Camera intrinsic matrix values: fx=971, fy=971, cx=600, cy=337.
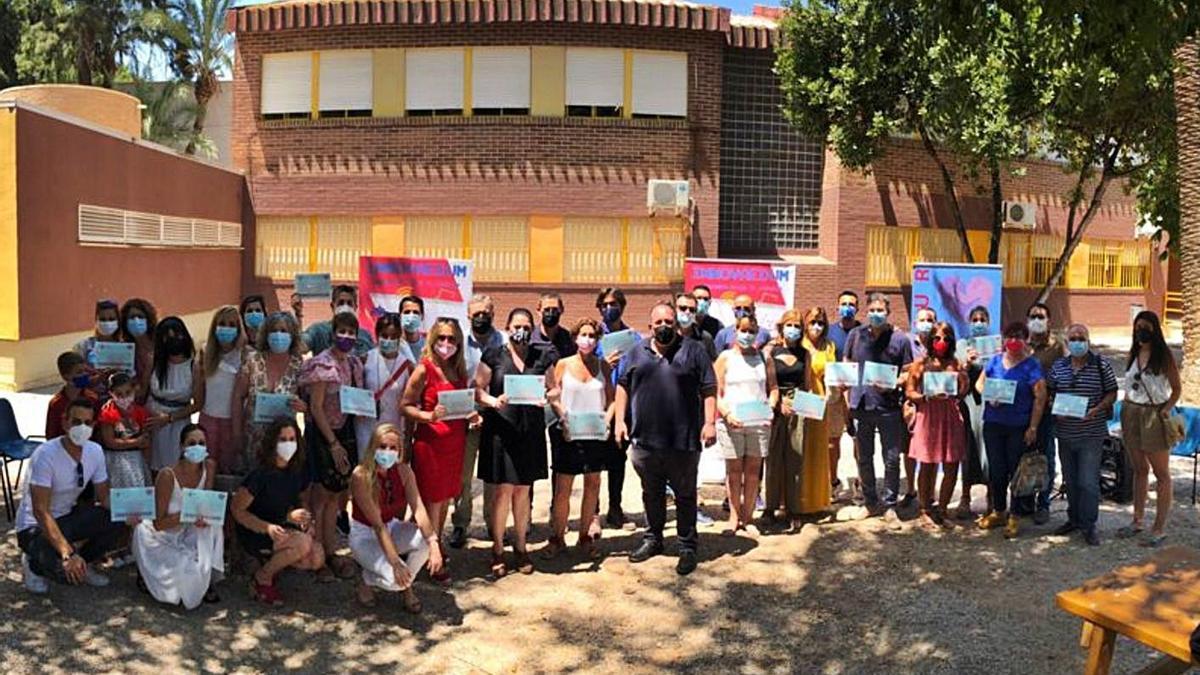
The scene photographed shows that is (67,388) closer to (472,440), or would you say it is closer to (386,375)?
(386,375)

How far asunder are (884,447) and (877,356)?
2.37 feet

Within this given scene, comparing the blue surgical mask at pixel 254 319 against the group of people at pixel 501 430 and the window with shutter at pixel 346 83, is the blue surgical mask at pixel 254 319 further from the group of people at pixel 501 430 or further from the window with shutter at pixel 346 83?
the window with shutter at pixel 346 83

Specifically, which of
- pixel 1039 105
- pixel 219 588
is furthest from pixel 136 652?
pixel 1039 105

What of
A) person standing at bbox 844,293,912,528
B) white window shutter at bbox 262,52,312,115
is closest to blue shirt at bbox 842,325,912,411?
person standing at bbox 844,293,912,528

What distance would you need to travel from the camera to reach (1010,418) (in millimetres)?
7234

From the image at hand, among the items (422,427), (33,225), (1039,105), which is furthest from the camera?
(1039,105)

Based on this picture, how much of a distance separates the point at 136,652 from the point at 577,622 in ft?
7.91

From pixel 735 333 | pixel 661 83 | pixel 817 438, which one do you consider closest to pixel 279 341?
Result: pixel 735 333

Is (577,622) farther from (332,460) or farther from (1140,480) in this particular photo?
(1140,480)

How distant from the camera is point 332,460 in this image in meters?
6.14

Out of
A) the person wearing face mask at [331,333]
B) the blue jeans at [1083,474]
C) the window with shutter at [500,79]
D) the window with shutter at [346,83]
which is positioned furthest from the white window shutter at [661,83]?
the blue jeans at [1083,474]

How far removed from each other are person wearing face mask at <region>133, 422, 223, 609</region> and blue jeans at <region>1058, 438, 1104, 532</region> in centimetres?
590

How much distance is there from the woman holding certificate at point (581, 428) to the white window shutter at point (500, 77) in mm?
13705

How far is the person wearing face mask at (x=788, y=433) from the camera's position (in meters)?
7.41
